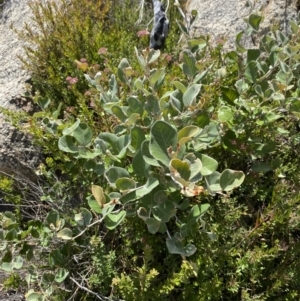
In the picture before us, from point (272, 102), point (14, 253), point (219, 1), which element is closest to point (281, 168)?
point (272, 102)

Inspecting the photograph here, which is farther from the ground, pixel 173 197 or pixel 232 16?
pixel 173 197

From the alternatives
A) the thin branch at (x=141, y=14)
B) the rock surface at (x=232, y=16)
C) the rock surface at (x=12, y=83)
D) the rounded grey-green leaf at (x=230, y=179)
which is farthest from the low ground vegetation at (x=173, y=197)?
the thin branch at (x=141, y=14)

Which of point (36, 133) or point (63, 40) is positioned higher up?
point (63, 40)

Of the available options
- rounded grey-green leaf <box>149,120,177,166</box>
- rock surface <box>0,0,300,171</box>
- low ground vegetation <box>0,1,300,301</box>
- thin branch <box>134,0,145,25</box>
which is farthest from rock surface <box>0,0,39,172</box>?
rounded grey-green leaf <box>149,120,177,166</box>

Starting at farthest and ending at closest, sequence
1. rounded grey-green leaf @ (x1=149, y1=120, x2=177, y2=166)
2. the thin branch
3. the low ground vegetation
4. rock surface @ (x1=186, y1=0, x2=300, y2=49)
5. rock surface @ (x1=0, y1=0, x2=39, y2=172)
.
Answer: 1. the thin branch
2. rock surface @ (x1=186, y1=0, x2=300, y2=49)
3. rock surface @ (x1=0, y1=0, x2=39, y2=172)
4. the low ground vegetation
5. rounded grey-green leaf @ (x1=149, y1=120, x2=177, y2=166)

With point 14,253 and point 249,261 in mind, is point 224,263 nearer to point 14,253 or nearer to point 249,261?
point 249,261

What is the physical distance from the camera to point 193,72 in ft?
5.11

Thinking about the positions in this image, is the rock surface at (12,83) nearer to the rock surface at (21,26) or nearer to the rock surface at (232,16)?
the rock surface at (21,26)

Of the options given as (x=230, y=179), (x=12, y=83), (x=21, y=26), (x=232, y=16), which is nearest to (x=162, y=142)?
(x=230, y=179)

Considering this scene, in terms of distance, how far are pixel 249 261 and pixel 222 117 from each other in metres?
0.59

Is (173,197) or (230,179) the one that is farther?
(173,197)

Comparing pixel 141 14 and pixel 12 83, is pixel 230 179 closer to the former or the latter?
pixel 12 83

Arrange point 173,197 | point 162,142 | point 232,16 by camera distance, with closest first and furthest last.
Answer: point 162,142
point 173,197
point 232,16

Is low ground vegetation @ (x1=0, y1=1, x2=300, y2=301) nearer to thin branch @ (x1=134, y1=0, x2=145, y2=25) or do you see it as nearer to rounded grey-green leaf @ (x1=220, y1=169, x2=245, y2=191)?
rounded grey-green leaf @ (x1=220, y1=169, x2=245, y2=191)
